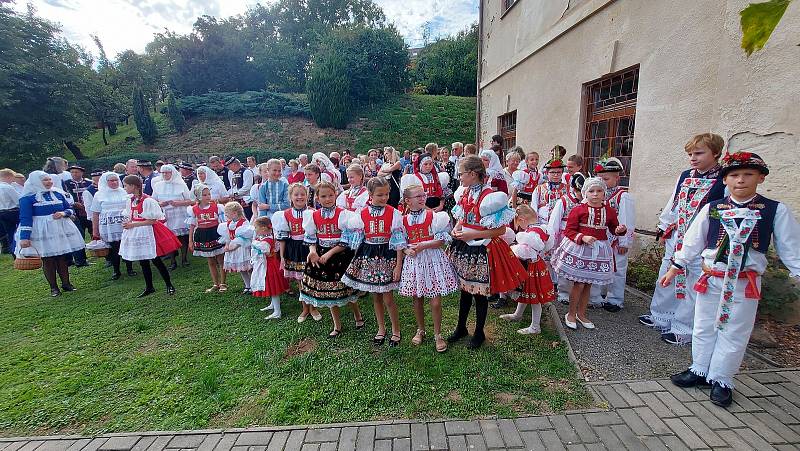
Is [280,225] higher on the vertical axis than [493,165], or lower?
lower

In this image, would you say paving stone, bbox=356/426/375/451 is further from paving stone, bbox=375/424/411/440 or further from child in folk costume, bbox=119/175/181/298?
child in folk costume, bbox=119/175/181/298

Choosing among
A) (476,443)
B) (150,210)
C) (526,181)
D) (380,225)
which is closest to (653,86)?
(526,181)

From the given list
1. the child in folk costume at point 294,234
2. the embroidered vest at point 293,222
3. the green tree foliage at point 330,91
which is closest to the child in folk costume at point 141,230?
the child in folk costume at point 294,234

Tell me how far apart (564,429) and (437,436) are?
3.15ft

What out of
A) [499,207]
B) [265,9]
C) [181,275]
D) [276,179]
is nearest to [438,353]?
[499,207]

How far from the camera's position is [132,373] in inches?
146

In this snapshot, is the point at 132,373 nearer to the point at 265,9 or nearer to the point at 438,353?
the point at 438,353

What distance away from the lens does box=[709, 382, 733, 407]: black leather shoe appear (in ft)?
9.11

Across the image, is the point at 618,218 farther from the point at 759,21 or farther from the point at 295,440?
the point at 295,440

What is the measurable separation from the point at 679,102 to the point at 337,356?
595 cm

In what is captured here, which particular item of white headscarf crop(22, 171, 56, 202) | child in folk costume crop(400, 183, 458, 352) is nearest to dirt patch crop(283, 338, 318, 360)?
child in folk costume crop(400, 183, 458, 352)

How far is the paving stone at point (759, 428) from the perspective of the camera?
245cm

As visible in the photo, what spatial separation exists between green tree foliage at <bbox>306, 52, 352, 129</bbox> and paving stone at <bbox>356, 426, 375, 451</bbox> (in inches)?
1028

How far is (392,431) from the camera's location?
2.67 m
